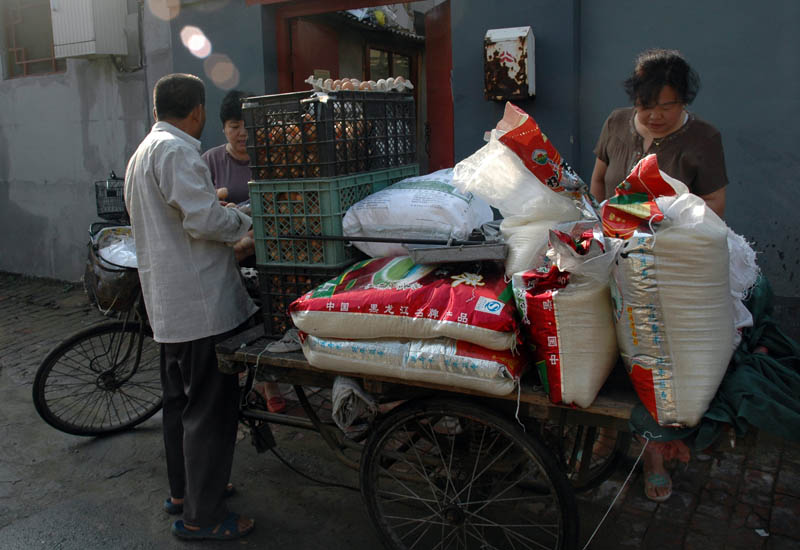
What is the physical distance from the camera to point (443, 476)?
2.68m

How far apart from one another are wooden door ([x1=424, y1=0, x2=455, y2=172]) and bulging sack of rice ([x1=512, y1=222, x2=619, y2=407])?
360 centimetres

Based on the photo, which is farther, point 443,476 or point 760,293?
point 443,476

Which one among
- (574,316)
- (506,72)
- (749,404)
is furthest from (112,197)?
A: (749,404)

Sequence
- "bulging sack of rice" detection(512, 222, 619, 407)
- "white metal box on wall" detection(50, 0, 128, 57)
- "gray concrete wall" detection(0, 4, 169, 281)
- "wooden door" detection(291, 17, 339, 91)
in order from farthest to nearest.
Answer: "gray concrete wall" detection(0, 4, 169, 281)
"white metal box on wall" detection(50, 0, 128, 57)
"wooden door" detection(291, 17, 339, 91)
"bulging sack of rice" detection(512, 222, 619, 407)

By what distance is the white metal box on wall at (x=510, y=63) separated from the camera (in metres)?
4.62

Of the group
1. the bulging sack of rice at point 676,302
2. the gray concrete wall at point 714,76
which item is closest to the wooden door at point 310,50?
the gray concrete wall at point 714,76

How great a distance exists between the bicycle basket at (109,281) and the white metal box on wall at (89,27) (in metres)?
3.62

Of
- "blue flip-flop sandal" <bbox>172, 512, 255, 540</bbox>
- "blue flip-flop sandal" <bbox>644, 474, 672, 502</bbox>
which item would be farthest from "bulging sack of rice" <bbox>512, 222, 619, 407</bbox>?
"blue flip-flop sandal" <bbox>172, 512, 255, 540</bbox>

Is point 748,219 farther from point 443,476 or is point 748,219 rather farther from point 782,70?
point 443,476

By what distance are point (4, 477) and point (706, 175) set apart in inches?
152

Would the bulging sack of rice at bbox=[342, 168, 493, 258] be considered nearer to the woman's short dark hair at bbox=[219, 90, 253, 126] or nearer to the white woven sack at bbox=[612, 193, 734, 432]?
the white woven sack at bbox=[612, 193, 734, 432]

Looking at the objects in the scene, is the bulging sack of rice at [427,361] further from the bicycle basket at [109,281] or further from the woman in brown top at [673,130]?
the bicycle basket at [109,281]

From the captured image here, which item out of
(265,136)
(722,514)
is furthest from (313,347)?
(722,514)

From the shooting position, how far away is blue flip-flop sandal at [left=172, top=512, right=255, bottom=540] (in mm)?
2992
